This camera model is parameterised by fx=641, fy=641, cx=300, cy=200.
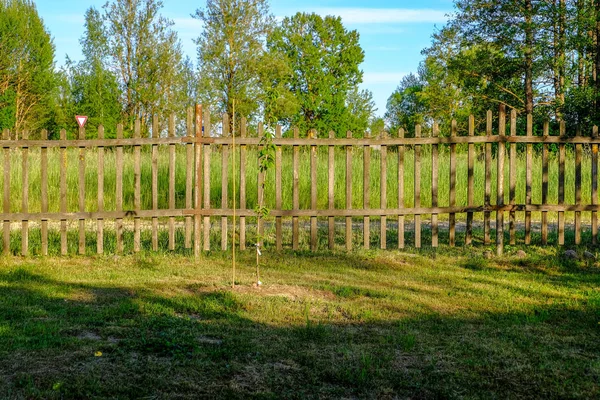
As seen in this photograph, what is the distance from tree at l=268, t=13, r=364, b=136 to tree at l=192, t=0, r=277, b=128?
410 inches

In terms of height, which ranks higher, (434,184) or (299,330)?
(434,184)

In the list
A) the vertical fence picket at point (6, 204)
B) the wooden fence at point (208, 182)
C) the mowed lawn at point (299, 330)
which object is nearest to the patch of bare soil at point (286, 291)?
the mowed lawn at point (299, 330)

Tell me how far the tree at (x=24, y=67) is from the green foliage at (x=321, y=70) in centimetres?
1631

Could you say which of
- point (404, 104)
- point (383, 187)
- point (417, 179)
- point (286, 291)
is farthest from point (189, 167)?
point (404, 104)

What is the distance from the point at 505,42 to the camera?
1091 inches

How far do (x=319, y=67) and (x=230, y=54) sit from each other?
46.1ft

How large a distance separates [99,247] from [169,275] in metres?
1.66

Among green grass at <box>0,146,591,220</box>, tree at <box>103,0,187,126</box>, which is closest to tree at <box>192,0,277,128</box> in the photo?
tree at <box>103,0,187,126</box>

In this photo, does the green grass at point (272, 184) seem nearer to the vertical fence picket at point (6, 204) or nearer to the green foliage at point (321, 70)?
the vertical fence picket at point (6, 204)

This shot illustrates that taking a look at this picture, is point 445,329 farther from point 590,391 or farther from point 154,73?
point 154,73

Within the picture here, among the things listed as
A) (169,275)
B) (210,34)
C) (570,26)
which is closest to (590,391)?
(169,275)

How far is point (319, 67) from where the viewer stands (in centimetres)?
4934

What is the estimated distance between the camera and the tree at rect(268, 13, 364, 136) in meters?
48.1

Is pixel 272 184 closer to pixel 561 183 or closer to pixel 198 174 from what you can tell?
pixel 198 174
